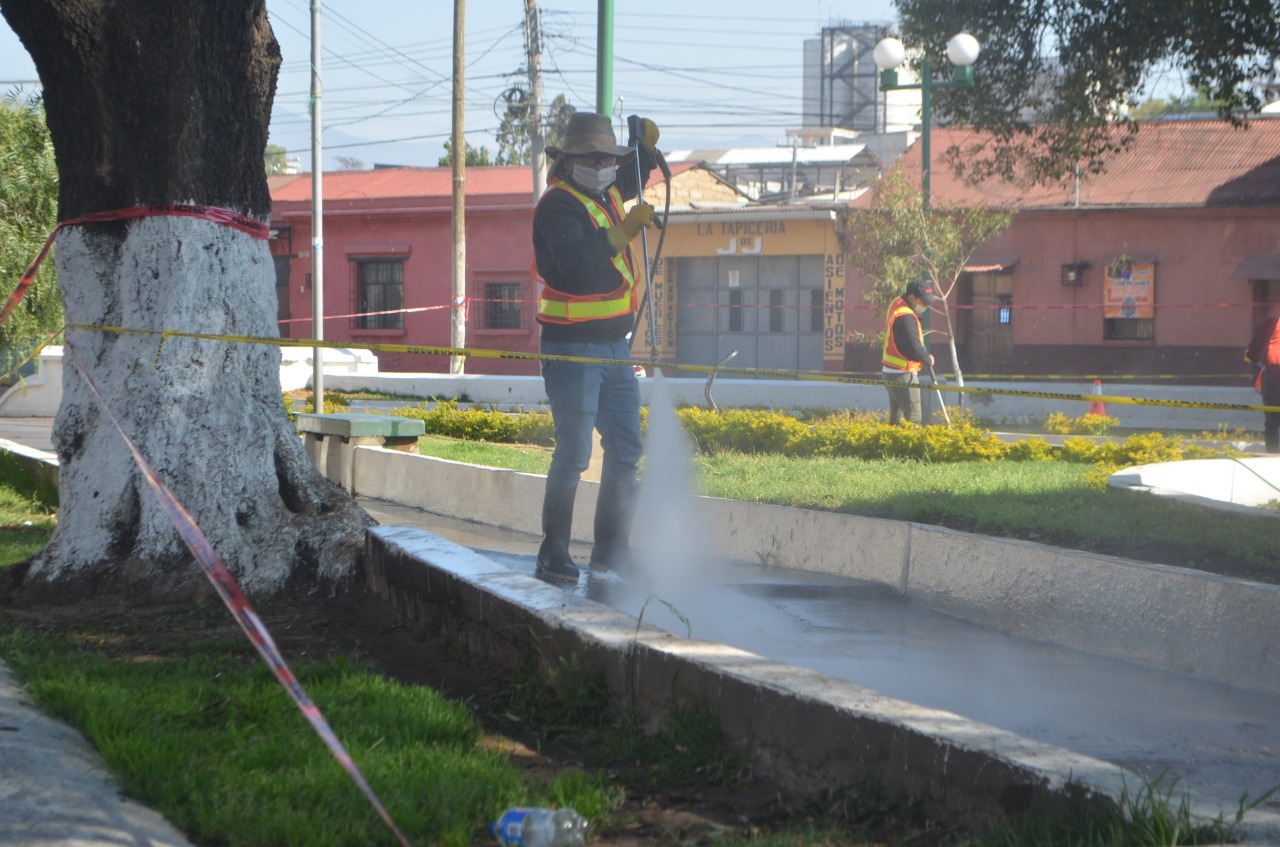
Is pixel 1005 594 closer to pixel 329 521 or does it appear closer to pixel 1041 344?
pixel 329 521

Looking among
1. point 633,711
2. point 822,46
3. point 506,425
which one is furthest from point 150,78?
point 822,46

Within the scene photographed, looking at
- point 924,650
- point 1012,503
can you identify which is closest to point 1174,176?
point 1012,503

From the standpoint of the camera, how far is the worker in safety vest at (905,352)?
13078 millimetres

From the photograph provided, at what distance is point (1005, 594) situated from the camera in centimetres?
619

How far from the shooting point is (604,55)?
31.8 ft

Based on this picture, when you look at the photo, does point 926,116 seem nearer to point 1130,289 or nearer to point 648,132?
point 648,132

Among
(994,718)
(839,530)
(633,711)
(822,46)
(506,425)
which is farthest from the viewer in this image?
(822,46)

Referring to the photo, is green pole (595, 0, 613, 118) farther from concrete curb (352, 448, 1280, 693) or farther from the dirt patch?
the dirt patch

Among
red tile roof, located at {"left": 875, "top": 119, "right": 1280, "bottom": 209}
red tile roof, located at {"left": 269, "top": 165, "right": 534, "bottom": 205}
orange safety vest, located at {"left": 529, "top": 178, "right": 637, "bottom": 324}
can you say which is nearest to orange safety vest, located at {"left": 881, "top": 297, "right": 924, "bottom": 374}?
orange safety vest, located at {"left": 529, "top": 178, "right": 637, "bottom": 324}

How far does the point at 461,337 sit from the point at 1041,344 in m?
12.1

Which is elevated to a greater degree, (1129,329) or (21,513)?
(1129,329)

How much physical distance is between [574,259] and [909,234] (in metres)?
15.2

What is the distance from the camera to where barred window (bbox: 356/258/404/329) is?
115ft

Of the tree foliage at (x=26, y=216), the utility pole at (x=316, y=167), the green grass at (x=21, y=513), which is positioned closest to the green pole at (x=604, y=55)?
the green grass at (x=21, y=513)
